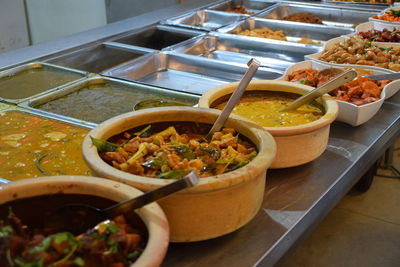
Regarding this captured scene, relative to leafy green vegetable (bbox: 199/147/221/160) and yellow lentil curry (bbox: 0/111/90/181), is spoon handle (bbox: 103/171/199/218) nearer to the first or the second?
leafy green vegetable (bbox: 199/147/221/160)

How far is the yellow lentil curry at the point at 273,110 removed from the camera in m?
1.42

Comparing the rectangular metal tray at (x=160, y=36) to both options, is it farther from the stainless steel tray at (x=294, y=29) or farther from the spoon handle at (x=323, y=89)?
the spoon handle at (x=323, y=89)

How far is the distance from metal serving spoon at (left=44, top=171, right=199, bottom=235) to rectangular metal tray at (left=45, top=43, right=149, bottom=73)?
1683mm

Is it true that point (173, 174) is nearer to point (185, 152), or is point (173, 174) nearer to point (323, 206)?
point (185, 152)

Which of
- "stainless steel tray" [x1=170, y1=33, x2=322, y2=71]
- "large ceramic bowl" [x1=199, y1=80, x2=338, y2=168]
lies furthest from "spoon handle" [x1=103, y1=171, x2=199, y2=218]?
"stainless steel tray" [x1=170, y1=33, x2=322, y2=71]

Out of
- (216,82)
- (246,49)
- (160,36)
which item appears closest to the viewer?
(216,82)

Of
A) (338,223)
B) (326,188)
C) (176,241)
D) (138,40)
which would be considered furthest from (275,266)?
(138,40)

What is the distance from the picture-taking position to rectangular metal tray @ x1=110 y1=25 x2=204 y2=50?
2.93 metres

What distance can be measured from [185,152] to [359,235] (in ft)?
6.36

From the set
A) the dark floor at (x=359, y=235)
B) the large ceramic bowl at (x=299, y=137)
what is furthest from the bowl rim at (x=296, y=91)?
the dark floor at (x=359, y=235)

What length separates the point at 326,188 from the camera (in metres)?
1.34

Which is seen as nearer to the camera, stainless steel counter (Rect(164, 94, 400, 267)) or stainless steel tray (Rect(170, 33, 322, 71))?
stainless steel counter (Rect(164, 94, 400, 267))

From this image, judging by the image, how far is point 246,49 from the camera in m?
2.89

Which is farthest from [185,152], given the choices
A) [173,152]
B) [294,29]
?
[294,29]
